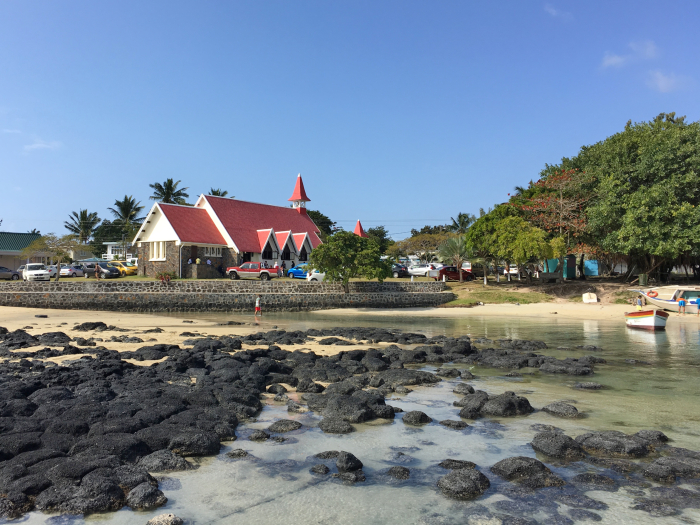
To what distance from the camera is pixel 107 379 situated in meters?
→ 11.1

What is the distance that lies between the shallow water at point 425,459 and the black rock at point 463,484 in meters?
0.11

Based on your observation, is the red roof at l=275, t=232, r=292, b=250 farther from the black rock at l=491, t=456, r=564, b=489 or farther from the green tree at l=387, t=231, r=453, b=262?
the black rock at l=491, t=456, r=564, b=489

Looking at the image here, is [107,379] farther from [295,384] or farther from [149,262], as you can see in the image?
[149,262]

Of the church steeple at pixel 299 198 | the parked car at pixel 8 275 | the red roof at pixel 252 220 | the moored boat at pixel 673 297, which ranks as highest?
the church steeple at pixel 299 198

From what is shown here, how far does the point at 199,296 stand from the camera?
32125 millimetres

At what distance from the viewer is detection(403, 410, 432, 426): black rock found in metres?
8.87

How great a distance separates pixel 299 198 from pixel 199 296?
25456 millimetres

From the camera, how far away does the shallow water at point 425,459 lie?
18.4 ft

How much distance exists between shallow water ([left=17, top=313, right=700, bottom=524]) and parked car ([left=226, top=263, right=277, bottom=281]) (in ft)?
85.2

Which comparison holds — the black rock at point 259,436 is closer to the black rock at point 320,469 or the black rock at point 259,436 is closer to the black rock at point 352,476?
the black rock at point 320,469

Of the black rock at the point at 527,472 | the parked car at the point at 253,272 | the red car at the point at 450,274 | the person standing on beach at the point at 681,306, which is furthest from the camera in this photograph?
the red car at the point at 450,274

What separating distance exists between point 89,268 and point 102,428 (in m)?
39.8

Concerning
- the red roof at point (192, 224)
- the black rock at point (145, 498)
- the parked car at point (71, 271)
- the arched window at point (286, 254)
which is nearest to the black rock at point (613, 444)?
the black rock at point (145, 498)

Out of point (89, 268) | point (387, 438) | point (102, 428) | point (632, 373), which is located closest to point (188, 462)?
point (102, 428)
